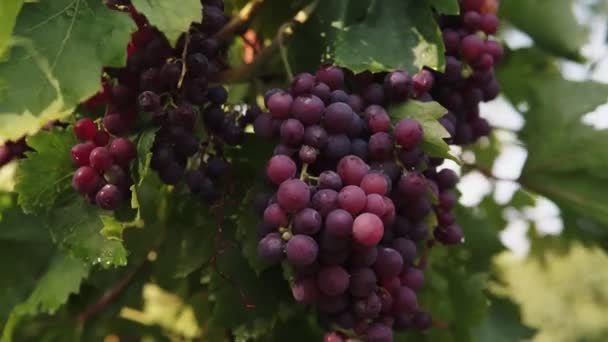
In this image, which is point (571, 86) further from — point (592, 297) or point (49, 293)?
point (592, 297)

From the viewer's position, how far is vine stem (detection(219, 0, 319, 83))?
830 millimetres

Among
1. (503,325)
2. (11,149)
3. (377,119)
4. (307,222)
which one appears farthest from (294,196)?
(503,325)

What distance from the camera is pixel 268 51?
34.0 inches

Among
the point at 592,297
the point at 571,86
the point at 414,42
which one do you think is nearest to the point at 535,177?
the point at 571,86

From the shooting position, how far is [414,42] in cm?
76

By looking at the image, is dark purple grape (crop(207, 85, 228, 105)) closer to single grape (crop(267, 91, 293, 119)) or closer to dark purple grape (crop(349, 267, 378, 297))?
single grape (crop(267, 91, 293, 119))

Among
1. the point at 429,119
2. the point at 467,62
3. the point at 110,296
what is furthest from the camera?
the point at 110,296

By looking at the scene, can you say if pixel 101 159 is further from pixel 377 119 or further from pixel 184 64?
pixel 377 119

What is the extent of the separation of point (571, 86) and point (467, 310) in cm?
42

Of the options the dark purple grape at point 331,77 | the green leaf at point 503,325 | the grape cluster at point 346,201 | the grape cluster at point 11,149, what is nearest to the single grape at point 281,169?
the grape cluster at point 346,201

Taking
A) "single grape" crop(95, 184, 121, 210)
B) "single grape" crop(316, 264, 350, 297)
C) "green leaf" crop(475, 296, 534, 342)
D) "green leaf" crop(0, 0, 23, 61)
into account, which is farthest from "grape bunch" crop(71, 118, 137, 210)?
"green leaf" crop(475, 296, 534, 342)

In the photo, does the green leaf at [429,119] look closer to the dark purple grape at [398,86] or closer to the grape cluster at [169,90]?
the dark purple grape at [398,86]

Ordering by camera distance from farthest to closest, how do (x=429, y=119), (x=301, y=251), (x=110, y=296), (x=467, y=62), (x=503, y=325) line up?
1. (x=503, y=325)
2. (x=110, y=296)
3. (x=467, y=62)
4. (x=429, y=119)
5. (x=301, y=251)

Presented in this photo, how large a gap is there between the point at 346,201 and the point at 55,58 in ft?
0.94
